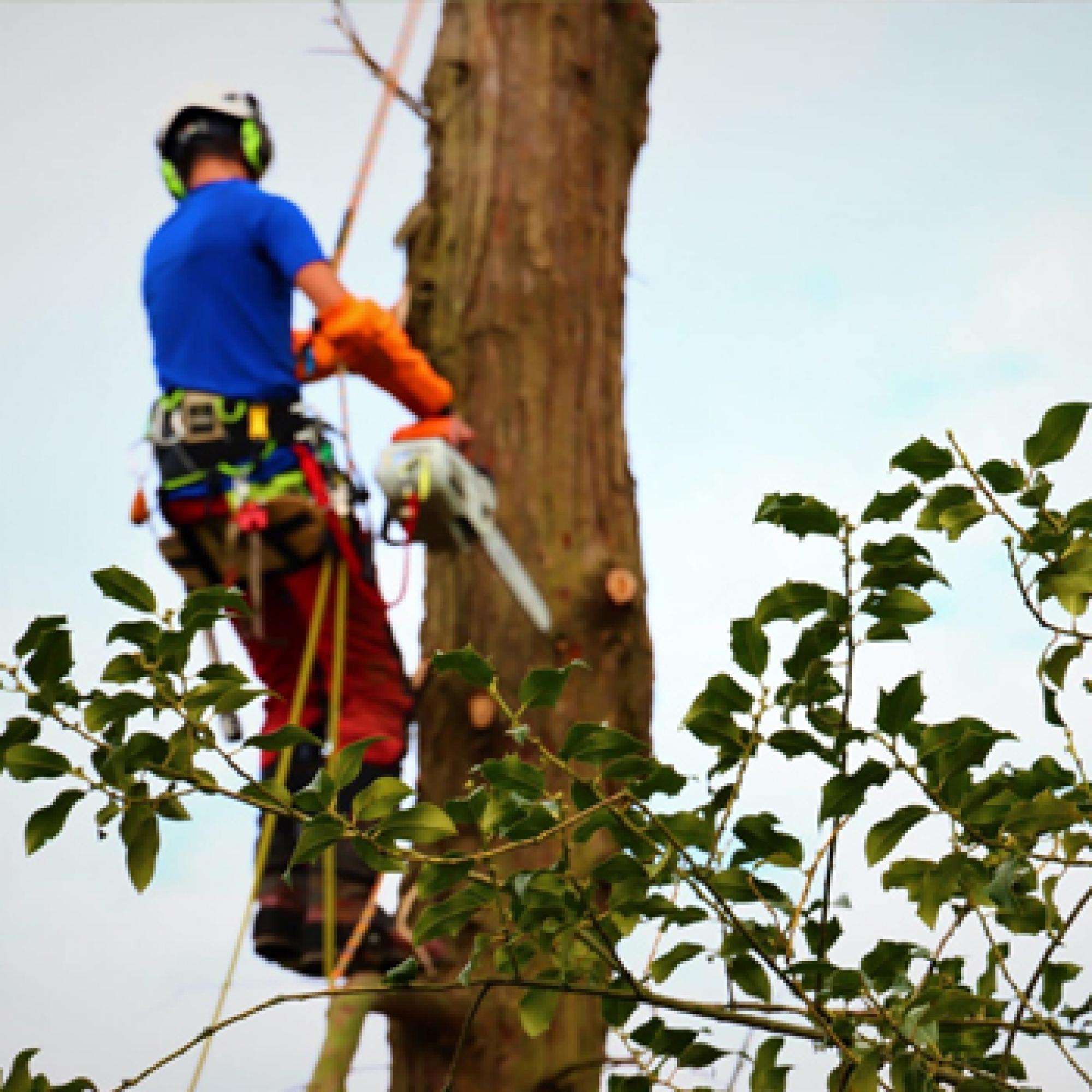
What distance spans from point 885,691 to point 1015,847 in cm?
16

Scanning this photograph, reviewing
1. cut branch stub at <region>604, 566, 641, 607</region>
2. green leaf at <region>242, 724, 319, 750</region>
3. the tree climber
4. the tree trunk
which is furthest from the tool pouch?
green leaf at <region>242, 724, 319, 750</region>

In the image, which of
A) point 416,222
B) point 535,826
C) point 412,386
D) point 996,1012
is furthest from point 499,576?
point 535,826

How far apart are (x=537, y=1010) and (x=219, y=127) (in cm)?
264

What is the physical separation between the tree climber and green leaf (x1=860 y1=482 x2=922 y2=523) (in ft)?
6.34

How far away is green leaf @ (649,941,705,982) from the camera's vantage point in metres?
1.52

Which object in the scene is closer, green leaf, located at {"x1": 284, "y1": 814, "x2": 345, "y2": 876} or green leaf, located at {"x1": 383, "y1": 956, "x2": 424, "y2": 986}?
green leaf, located at {"x1": 284, "y1": 814, "x2": 345, "y2": 876}

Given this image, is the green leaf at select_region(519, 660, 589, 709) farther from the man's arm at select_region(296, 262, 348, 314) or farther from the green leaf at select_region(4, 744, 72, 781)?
the man's arm at select_region(296, 262, 348, 314)

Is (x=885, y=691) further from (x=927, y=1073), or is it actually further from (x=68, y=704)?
(x=68, y=704)

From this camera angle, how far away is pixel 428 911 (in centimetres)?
137

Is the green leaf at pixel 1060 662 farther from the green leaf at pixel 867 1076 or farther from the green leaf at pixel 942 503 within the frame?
the green leaf at pixel 867 1076

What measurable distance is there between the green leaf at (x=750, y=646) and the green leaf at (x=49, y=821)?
1.85 feet

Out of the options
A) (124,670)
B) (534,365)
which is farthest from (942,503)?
(534,365)

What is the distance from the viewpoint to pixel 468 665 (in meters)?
1.33

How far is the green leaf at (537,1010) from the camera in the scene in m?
1.50
